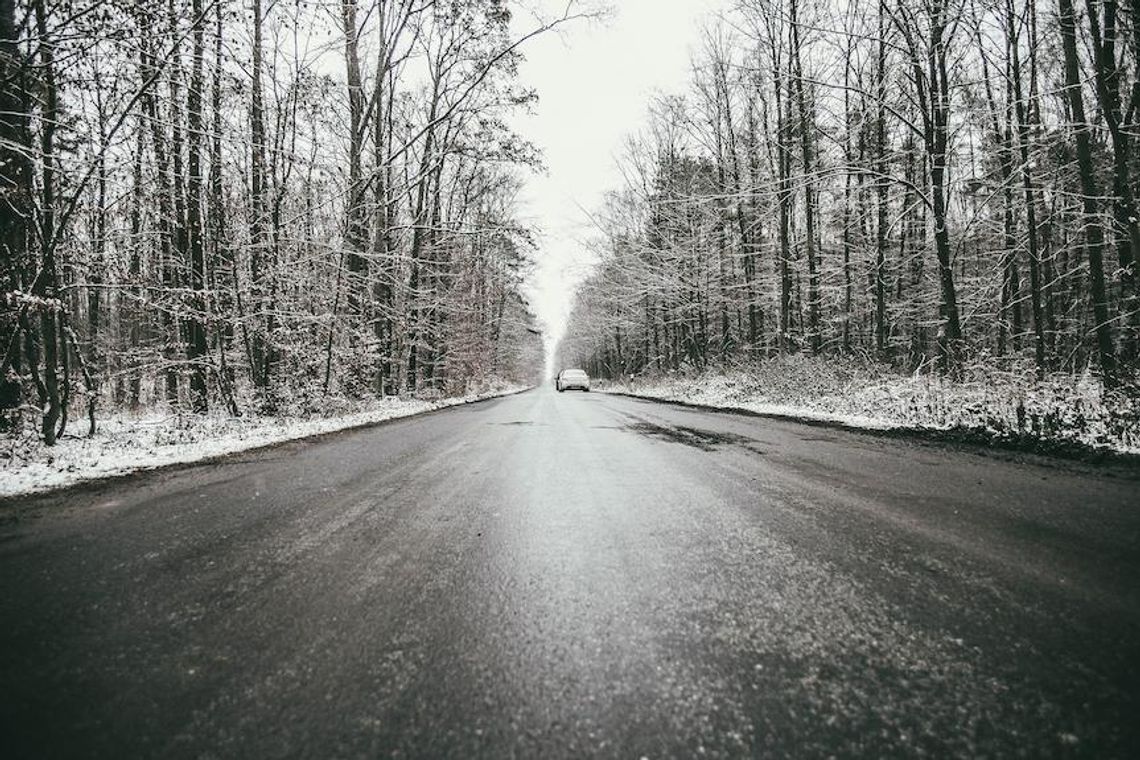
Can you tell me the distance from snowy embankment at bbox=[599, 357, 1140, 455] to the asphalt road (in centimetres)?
227

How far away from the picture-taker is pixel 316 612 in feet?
6.19

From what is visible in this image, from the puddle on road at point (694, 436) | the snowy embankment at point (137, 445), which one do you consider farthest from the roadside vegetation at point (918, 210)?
the snowy embankment at point (137, 445)

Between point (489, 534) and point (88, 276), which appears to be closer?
point (489, 534)

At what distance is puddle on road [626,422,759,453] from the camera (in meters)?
6.26

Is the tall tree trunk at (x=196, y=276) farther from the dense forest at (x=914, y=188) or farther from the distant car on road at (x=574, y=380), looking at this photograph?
the distant car on road at (x=574, y=380)

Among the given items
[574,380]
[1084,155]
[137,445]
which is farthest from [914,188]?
[574,380]

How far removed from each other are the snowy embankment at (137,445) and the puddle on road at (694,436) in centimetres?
581

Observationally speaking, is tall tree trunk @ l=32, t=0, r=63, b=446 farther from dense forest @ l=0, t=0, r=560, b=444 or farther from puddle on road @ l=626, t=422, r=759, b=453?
puddle on road @ l=626, t=422, r=759, b=453

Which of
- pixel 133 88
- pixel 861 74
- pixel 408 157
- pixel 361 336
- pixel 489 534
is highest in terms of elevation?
pixel 861 74

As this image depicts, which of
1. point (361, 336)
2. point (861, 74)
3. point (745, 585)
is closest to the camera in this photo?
point (745, 585)

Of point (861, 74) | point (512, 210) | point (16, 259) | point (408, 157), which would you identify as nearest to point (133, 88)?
point (16, 259)

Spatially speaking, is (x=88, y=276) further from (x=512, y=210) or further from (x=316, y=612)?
(x=512, y=210)

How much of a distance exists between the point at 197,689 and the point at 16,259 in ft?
28.3

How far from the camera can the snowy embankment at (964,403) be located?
545 cm
